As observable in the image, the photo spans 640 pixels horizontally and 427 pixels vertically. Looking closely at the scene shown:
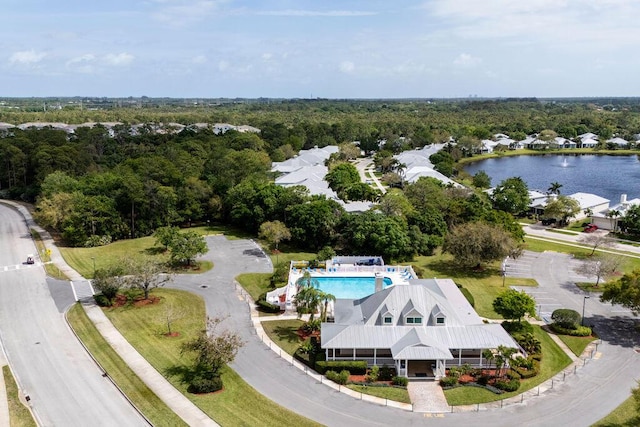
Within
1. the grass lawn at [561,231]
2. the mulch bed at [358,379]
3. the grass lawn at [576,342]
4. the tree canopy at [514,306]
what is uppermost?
the tree canopy at [514,306]

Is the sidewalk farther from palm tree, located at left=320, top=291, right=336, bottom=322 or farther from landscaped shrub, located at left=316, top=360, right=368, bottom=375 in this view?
palm tree, located at left=320, top=291, right=336, bottom=322

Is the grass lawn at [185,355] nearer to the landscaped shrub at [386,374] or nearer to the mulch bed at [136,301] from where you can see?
the mulch bed at [136,301]

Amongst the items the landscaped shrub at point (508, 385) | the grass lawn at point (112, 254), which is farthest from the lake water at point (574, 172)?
the landscaped shrub at point (508, 385)

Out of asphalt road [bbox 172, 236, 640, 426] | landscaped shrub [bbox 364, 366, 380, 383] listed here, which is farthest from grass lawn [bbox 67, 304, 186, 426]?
landscaped shrub [bbox 364, 366, 380, 383]

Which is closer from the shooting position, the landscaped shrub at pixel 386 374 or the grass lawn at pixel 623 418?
the grass lawn at pixel 623 418

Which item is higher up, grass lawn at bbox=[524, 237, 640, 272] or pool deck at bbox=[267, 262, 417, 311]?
pool deck at bbox=[267, 262, 417, 311]

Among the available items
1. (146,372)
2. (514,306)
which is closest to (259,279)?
(146,372)
